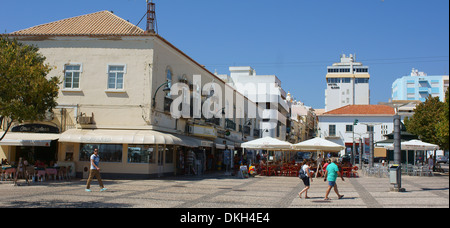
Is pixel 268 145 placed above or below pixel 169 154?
above

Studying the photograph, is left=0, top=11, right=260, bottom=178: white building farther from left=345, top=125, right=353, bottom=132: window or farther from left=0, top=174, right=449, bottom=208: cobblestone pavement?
left=345, top=125, right=353, bottom=132: window

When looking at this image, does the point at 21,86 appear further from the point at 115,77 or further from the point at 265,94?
the point at 265,94

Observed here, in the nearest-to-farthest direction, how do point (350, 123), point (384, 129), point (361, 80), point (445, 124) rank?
point (445, 124), point (384, 129), point (350, 123), point (361, 80)

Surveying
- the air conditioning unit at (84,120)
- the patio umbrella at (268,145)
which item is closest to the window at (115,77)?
the air conditioning unit at (84,120)

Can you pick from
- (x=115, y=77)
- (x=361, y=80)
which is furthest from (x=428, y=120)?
(x=361, y=80)

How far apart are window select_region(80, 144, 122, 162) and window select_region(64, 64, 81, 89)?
3.40m

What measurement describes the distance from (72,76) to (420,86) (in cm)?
12352

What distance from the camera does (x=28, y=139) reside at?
22203 mm

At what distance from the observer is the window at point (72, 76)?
24.0m

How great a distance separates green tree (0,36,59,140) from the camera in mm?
18406

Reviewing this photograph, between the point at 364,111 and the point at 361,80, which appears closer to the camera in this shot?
the point at 364,111

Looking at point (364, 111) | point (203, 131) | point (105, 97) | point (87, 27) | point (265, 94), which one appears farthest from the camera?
point (364, 111)
